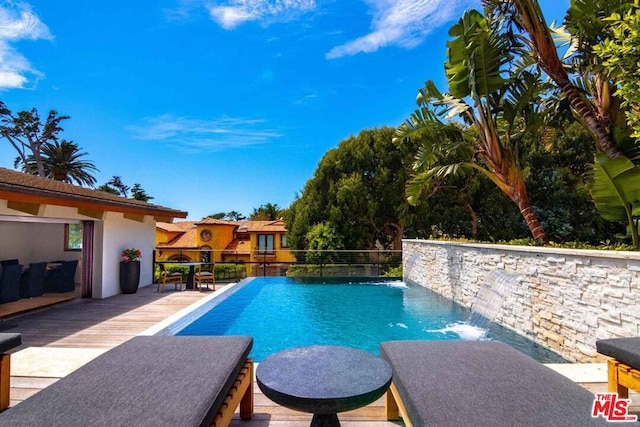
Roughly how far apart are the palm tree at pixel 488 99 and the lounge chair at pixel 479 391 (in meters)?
5.88

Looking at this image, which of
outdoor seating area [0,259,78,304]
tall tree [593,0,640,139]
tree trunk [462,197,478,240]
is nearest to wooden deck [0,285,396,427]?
outdoor seating area [0,259,78,304]

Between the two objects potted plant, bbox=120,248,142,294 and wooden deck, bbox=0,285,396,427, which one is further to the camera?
potted plant, bbox=120,248,142,294

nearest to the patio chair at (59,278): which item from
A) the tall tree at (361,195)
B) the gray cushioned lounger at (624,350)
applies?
the gray cushioned lounger at (624,350)

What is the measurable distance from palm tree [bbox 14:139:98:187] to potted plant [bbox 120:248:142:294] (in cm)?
3361

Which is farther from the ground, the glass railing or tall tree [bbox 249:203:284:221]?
tall tree [bbox 249:203:284:221]

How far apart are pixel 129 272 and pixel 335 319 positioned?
545 centimetres

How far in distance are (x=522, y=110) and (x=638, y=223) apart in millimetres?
4122

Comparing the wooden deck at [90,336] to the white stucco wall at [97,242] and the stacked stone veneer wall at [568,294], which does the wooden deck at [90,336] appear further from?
the stacked stone veneer wall at [568,294]

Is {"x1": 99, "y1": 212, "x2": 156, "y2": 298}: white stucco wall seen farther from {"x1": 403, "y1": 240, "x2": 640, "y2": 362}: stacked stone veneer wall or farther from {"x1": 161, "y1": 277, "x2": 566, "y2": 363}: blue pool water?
{"x1": 403, "y1": 240, "x2": 640, "y2": 362}: stacked stone veneer wall

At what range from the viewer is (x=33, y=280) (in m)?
7.96

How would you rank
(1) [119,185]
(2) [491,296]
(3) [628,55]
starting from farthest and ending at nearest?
1. (1) [119,185]
2. (2) [491,296]
3. (3) [628,55]


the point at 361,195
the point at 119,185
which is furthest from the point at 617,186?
the point at 119,185

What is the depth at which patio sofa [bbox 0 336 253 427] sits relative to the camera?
1.82 metres

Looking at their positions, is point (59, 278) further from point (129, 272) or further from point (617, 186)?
point (617, 186)
